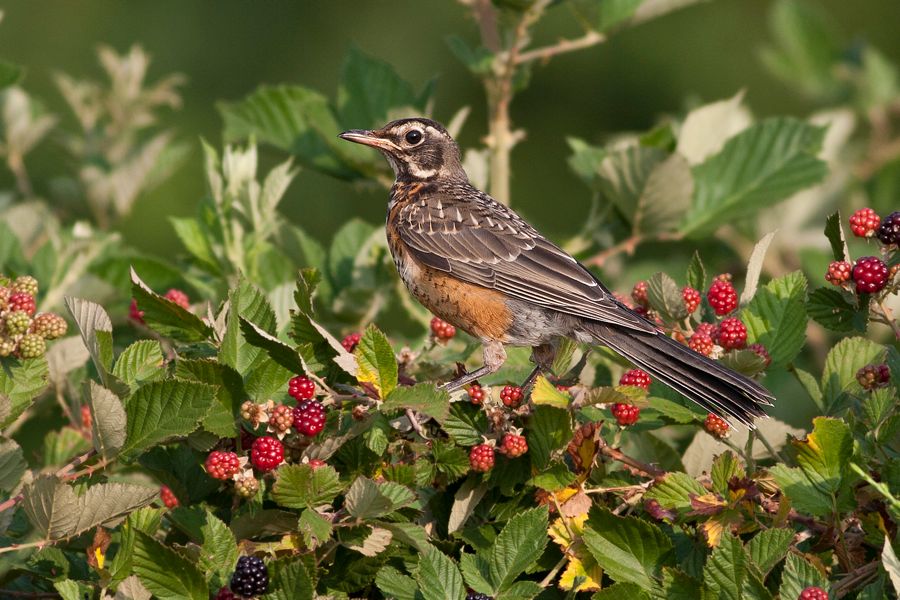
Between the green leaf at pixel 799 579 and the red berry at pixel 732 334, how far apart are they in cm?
95

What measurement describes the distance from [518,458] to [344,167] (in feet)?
8.33

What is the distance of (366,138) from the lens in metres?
5.25

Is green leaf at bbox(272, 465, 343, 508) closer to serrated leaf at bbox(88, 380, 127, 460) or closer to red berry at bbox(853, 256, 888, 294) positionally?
serrated leaf at bbox(88, 380, 127, 460)

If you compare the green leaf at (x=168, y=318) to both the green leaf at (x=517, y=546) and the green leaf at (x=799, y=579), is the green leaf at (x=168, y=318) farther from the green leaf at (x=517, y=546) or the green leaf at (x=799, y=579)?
the green leaf at (x=799, y=579)

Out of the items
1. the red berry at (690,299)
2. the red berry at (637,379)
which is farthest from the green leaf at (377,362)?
the red berry at (690,299)

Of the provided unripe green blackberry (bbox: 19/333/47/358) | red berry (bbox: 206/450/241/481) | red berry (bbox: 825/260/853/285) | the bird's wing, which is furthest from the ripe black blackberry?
the bird's wing

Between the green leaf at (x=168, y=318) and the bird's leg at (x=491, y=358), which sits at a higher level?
the green leaf at (x=168, y=318)

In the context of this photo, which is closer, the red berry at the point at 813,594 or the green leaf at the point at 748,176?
the red berry at the point at 813,594

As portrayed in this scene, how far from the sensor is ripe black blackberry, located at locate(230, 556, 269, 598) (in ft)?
8.91

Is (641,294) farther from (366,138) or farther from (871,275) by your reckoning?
(366,138)

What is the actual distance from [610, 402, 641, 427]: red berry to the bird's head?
2353mm

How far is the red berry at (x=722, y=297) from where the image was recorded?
3.54 m

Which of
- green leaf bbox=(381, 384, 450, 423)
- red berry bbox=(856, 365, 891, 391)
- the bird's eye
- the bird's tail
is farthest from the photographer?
the bird's eye

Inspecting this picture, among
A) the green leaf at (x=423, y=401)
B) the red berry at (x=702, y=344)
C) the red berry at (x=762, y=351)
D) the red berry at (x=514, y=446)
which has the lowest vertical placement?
the red berry at (x=514, y=446)
